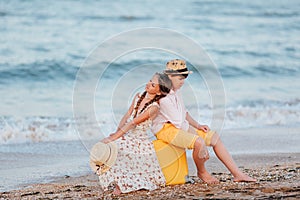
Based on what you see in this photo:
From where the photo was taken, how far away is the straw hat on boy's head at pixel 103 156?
4.56 meters

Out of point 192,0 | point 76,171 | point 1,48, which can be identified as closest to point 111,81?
point 1,48

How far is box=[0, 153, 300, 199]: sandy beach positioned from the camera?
14.3 ft

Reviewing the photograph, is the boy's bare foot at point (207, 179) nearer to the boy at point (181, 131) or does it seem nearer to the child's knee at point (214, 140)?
the boy at point (181, 131)

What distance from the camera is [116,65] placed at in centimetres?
1405

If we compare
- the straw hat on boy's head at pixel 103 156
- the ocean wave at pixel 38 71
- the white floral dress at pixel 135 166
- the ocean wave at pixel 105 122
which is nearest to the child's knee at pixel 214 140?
the white floral dress at pixel 135 166

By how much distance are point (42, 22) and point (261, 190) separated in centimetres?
1513

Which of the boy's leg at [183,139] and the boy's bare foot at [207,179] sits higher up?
the boy's leg at [183,139]

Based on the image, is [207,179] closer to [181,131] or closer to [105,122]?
[181,131]

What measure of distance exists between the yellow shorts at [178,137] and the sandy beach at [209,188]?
0.36 meters

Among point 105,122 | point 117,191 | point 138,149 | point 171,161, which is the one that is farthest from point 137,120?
point 105,122

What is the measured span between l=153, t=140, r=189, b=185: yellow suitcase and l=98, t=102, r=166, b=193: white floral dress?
4cm

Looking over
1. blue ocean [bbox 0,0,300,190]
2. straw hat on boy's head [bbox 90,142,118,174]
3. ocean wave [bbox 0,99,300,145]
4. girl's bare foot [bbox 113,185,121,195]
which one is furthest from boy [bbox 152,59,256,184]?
ocean wave [bbox 0,99,300,145]

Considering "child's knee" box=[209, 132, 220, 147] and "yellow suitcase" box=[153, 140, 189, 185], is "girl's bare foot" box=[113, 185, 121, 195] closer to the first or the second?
"yellow suitcase" box=[153, 140, 189, 185]

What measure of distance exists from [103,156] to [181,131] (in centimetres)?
67
